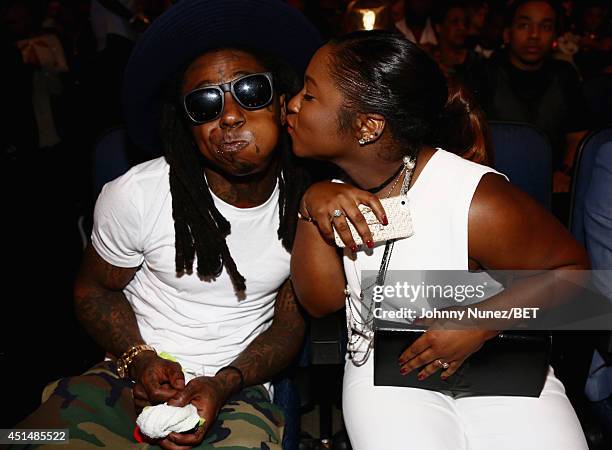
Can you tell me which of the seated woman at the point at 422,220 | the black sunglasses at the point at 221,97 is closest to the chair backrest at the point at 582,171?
the seated woman at the point at 422,220

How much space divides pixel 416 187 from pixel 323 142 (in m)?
0.29

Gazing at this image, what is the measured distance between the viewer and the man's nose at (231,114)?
1.73 meters

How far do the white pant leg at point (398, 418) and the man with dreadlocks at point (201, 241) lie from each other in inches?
9.7

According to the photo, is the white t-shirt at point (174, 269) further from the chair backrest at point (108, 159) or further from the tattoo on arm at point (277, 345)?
the chair backrest at point (108, 159)

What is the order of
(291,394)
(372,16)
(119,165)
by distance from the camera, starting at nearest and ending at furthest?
1. (291,394)
2. (119,165)
3. (372,16)

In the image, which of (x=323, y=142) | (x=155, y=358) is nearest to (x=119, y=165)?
(x=155, y=358)

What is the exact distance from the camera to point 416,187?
172cm

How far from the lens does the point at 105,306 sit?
197cm

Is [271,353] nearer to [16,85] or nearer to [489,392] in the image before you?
[489,392]

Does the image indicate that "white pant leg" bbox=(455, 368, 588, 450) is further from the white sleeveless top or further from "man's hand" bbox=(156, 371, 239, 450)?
"man's hand" bbox=(156, 371, 239, 450)

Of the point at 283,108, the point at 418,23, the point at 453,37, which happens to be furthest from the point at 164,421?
the point at 418,23

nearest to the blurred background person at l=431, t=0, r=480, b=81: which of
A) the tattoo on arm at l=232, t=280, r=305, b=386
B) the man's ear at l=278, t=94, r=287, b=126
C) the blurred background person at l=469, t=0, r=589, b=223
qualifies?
the blurred background person at l=469, t=0, r=589, b=223

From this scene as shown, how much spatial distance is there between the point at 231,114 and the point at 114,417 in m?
0.92

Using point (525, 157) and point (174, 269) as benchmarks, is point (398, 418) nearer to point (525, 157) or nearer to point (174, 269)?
point (174, 269)
